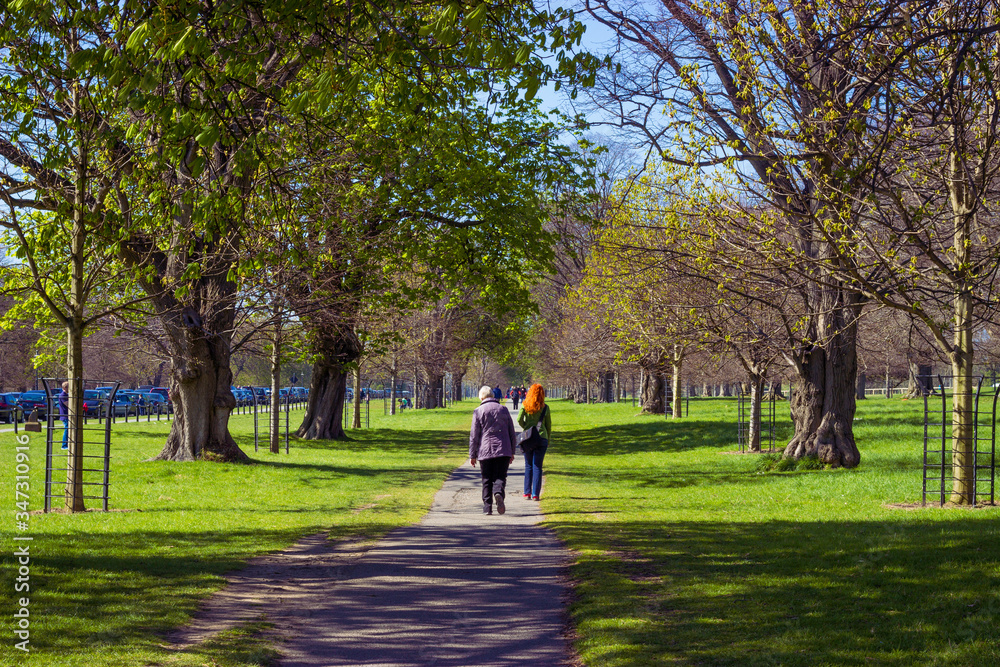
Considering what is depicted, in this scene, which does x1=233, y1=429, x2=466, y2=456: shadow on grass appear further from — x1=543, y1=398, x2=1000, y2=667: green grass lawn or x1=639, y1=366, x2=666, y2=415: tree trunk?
x1=639, y1=366, x2=666, y2=415: tree trunk

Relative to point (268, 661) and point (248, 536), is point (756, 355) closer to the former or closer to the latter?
point (248, 536)

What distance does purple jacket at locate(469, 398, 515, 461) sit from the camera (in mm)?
12266

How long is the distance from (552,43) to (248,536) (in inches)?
263

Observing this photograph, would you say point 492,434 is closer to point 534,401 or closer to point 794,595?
point 534,401

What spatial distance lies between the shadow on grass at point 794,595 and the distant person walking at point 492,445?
1.80 metres

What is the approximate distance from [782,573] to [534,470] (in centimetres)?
666

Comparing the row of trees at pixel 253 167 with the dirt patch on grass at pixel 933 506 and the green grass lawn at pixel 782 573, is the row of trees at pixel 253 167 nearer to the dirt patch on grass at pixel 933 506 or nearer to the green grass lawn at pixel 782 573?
the green grass lawn at pixel 782 573

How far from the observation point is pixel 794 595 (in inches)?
287

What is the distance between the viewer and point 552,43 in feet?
25.1

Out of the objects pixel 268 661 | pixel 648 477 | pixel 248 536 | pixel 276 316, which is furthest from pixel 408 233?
pixel 268 661

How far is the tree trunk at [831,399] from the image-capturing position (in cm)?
1789

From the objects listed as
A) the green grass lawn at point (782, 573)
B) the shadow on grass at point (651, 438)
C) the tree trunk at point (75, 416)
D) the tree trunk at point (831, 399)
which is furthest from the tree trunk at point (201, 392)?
the tree trunk at point (831, 399)

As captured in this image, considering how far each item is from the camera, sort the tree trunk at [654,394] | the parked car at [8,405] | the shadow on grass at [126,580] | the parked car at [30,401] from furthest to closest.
A: the tree trunk at [654,394] < the parked car at [30,401] < the parked car at [8,405] < the shadow on grass at [126,580]

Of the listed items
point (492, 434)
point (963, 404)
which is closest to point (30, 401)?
point (492, 434)
